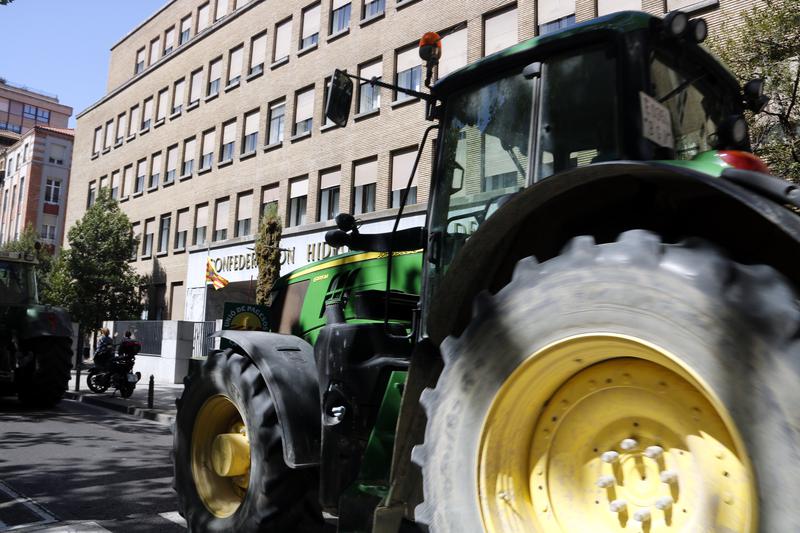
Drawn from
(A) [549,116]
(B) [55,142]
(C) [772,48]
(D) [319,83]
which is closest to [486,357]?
(A) [549,116]

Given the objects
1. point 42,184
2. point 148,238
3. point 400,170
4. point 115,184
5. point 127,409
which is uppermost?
point 42,184

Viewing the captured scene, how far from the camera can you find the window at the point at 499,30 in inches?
712

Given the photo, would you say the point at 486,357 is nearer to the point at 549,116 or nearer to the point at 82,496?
the point at 549,116

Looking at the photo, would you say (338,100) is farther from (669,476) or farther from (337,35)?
(337,35)

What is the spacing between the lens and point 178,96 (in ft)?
101

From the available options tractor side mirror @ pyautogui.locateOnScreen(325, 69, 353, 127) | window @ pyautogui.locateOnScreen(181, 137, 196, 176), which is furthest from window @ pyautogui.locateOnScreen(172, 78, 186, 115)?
tractor side mirror @ pyautogui.locateOnScreen(325, 69, 353, 127)

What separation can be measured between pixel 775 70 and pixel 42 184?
56.5 meters

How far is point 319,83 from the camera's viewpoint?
77.0ft

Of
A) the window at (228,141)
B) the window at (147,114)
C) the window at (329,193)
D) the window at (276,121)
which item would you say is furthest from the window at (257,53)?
the window at (147,114)

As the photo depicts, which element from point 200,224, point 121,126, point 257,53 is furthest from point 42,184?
point 257,53

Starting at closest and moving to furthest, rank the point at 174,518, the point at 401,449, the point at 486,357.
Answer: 1. the point at 486,357
2. the point at 401,449
3. the point at 174,518

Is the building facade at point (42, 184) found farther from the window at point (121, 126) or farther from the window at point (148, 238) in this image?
the window at point (148, 238)

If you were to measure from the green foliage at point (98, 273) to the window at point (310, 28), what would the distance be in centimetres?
1231

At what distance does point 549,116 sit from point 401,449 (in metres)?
1.44
